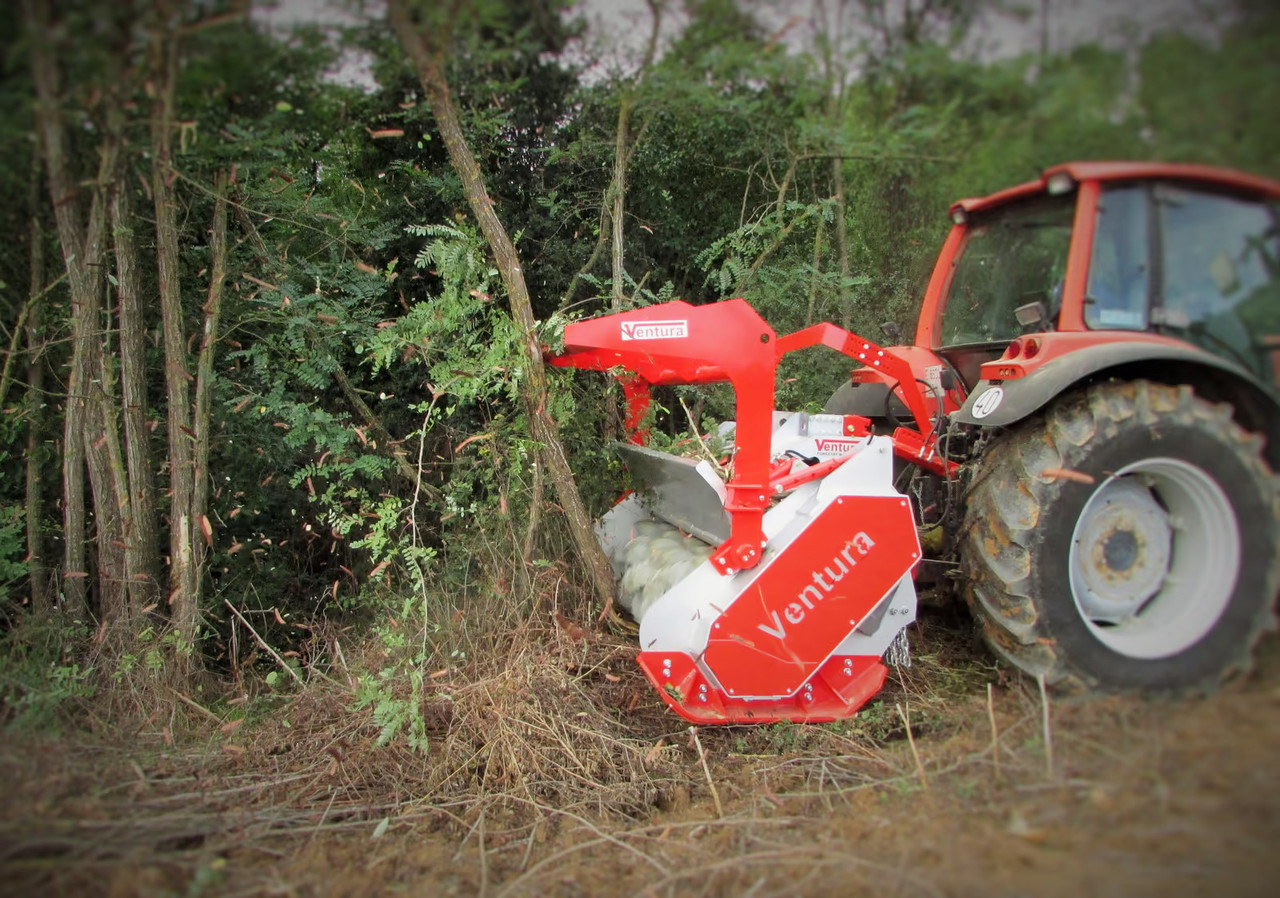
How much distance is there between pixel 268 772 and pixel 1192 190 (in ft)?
11.9

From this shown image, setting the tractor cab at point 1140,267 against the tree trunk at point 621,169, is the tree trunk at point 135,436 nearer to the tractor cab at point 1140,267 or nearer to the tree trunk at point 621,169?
Result: the tree trunk at point 621,169

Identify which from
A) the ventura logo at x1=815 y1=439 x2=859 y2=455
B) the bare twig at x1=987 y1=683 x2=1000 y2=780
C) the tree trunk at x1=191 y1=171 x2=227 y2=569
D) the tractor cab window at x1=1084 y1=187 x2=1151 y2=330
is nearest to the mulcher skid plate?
the ventura logo at x1=815 y1=439 x2=859 y2=455

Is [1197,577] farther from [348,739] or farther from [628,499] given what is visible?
[348,739]

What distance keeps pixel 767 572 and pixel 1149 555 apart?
1309 mm

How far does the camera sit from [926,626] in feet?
12.0

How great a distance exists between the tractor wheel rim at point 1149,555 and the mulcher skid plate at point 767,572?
1.94ft

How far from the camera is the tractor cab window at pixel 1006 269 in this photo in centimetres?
305

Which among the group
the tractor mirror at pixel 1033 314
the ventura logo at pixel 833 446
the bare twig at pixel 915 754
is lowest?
the bare twig at pixel 915 754

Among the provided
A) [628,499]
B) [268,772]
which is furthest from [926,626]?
[268,772]

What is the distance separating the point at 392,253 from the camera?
478 cm

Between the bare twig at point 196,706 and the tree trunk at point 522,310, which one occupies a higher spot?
the tree trunk at point 522,310

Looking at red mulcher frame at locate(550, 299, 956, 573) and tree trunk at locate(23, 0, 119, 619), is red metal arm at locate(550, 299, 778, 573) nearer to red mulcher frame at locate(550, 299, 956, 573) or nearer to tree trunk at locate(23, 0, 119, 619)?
red mulcher frame at locate(550, 299, 956, 573)

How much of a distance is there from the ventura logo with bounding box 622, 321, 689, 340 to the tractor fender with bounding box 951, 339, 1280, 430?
3.65ft

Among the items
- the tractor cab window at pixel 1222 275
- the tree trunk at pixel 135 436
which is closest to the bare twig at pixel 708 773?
the tractor cab window at pixel 1222 275
